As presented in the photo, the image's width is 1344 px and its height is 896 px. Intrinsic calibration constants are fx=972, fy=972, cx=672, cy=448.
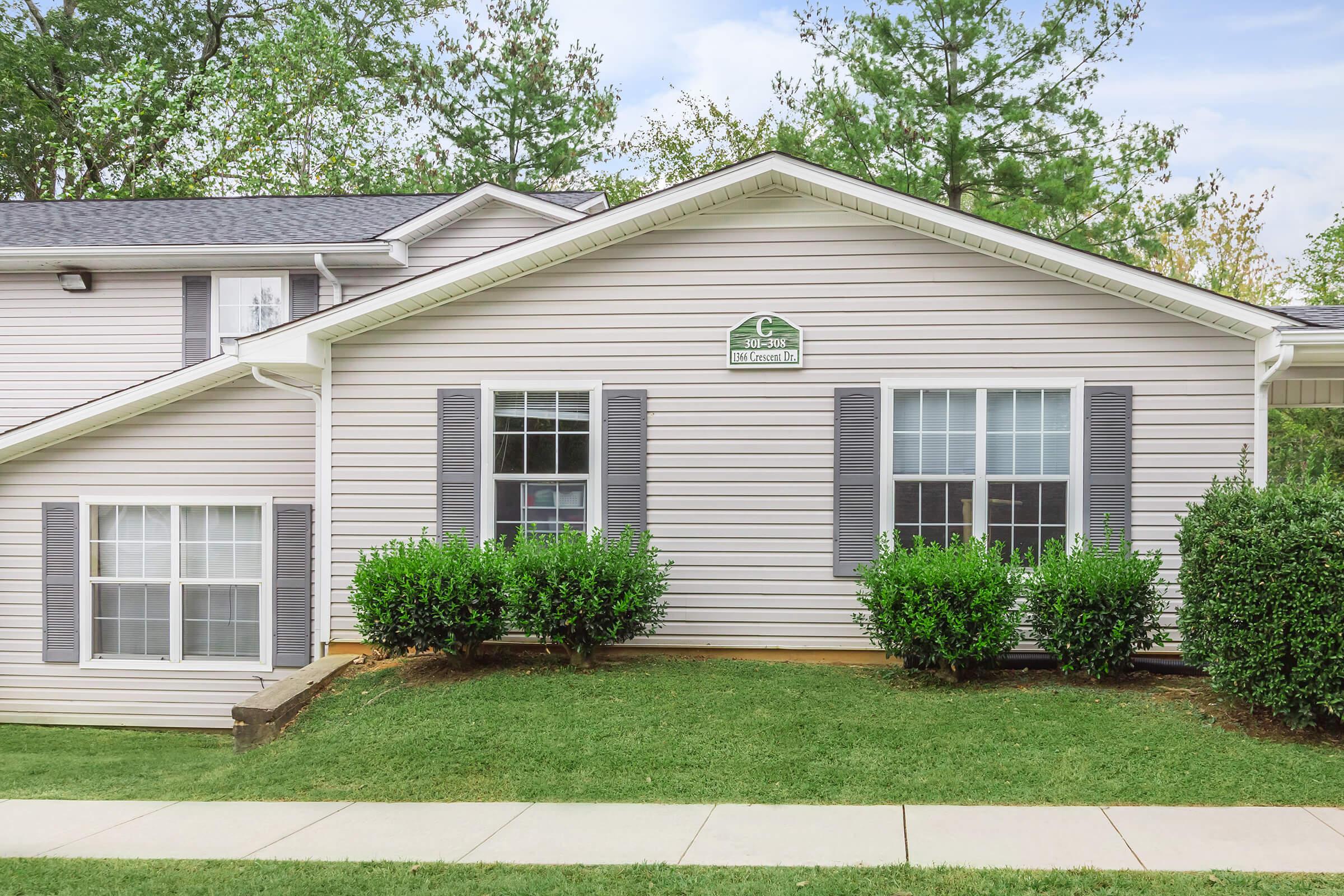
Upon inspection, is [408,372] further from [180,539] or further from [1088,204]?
[1088,204]

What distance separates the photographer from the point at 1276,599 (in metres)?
6.11

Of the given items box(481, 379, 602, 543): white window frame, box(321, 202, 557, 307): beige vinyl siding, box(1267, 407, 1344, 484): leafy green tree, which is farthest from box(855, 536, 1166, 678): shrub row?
box(1267, 407, 1344, 484): leafy green tree

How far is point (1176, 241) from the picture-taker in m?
25.5

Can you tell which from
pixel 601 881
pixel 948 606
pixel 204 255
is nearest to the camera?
pixel 601 881

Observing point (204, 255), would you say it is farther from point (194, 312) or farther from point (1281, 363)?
point (1281, 363)

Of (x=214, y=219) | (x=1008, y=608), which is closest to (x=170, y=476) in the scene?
(x=214, y=219)

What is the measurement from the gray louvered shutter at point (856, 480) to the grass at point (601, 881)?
164 inches

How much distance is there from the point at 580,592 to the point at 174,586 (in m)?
4.59

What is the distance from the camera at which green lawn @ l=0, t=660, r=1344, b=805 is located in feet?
18.8

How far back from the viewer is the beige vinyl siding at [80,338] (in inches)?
478

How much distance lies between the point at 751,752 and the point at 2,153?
25.9 meters

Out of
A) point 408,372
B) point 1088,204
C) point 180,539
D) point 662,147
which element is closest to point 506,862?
point 408,372

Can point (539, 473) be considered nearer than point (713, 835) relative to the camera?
No

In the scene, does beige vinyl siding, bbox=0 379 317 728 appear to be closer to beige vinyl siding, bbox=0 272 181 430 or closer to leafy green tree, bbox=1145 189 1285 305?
beige vinyl siding, bbox=0 272 181 430
